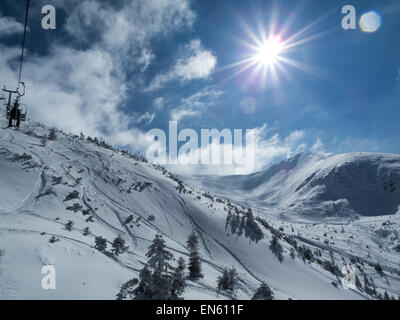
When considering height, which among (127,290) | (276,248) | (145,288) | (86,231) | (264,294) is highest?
(86,231)

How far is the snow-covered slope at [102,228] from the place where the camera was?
20578 mm

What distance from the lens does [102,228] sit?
128 ft

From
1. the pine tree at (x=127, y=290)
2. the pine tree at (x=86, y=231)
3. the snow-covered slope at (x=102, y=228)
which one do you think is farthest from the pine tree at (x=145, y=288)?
the pine tree at (x=86, y=231)

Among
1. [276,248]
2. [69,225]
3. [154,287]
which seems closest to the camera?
[154,287]

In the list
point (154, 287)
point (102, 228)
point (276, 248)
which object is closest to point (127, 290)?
point (154, 287)

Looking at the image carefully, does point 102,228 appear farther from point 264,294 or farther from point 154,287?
point 264,294

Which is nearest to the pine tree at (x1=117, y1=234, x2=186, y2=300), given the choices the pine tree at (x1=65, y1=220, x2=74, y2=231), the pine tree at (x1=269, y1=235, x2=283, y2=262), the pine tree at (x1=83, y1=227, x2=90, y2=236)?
the pine tree at (x1=83, y1=227, x2=90, y2=236)

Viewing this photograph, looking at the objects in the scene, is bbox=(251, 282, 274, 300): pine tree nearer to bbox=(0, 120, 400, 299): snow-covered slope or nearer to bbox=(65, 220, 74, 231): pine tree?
bbox=(0, 120, 400, 299): snow-covered slope

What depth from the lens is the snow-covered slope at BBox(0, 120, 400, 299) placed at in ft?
67.5

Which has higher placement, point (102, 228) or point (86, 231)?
point (102, 228)

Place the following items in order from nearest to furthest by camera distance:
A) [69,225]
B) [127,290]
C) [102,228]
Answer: [127,290]
[69,225]
[102,228]
